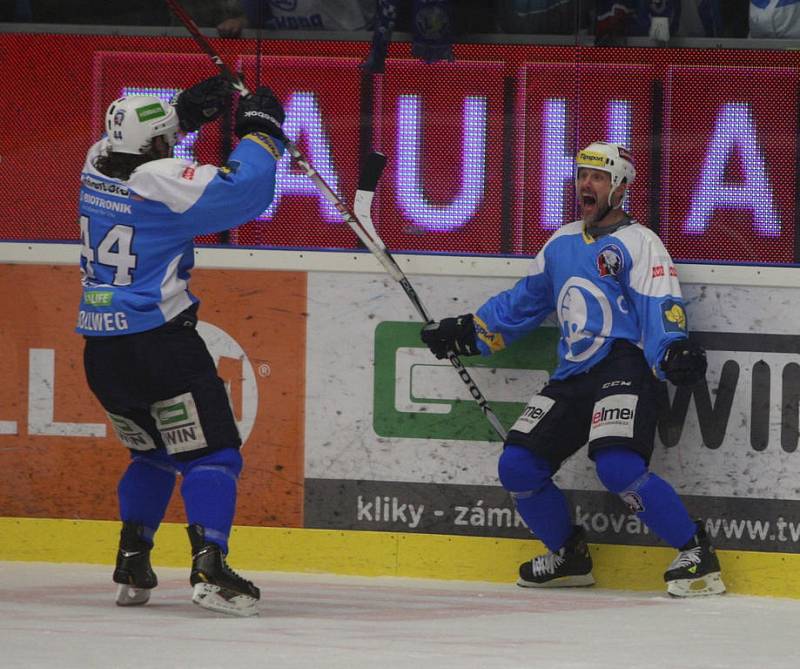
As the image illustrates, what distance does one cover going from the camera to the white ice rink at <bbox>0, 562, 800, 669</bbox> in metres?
3.41

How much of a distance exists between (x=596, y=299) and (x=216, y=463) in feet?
3.58

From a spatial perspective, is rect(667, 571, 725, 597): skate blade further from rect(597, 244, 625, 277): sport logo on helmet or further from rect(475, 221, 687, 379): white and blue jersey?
rect(597, 244, 625, 277): sport logo on helmet

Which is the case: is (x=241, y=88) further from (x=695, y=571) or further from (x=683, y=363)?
(x=695, y=571)

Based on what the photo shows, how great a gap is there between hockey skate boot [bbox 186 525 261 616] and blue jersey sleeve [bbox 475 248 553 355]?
1015mm

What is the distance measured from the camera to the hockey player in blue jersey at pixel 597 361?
14.2 feet

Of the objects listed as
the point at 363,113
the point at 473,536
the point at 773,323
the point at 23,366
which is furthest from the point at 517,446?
the point at 23,366

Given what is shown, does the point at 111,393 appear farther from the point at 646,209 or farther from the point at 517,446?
the point at 646,209

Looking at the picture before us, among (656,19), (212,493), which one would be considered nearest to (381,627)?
(212,493)

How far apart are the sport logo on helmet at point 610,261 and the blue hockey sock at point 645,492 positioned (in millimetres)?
451

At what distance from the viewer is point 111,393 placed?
4039mm

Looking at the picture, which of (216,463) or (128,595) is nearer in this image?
(216,463)

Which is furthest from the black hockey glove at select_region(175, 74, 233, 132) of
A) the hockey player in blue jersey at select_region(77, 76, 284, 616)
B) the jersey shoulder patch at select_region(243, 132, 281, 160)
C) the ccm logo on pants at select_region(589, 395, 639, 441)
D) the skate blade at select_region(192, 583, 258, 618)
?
the ccm logo on pants at select_region(589, 395, 639, 441)

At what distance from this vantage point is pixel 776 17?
15.3 ft

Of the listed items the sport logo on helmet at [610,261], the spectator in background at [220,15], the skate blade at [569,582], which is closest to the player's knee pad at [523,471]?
the skate blade at [569,582]
